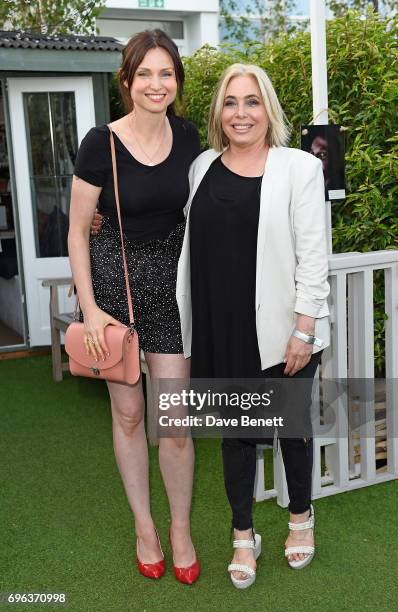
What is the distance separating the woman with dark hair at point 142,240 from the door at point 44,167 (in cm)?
373

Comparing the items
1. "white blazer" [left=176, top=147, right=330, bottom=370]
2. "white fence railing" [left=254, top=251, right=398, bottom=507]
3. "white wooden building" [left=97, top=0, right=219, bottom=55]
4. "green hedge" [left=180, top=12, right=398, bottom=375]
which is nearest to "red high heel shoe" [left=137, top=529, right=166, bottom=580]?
"white fence railing" [left=254, top=251, right=398, bottom=507]

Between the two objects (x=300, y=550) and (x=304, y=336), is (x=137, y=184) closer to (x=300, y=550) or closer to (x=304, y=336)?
(x=304, y=336)

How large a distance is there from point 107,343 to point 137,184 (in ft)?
1.69

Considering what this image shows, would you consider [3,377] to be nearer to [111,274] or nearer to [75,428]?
[75,428]

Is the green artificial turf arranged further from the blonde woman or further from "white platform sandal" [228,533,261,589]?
the blonde woman

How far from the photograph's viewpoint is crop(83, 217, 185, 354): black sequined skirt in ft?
8.41

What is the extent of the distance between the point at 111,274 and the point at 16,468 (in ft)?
5.81

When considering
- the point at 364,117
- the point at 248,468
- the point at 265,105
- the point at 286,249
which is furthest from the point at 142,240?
the point at 364,117

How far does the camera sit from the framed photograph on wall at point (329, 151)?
10.0 ft

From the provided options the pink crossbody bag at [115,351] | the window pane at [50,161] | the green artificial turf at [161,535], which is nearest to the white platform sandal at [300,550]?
the green artificial turf at [161,535]

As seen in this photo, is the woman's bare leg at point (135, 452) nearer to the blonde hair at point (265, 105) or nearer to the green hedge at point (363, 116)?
the blonde hair at point (265, 105)

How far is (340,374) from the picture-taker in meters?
3.28

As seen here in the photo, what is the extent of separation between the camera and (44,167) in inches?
248

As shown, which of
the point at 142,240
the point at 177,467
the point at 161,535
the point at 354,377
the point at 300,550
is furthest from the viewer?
the point at 354,377
